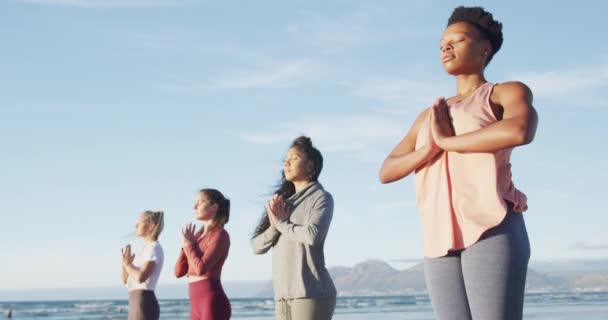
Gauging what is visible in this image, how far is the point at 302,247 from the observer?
4.53 meters

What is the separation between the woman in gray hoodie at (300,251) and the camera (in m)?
4.46

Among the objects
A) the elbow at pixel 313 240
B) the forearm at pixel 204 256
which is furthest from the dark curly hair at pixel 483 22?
the forearm at pixel 204 256

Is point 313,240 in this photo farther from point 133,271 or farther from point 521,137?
point 133,271

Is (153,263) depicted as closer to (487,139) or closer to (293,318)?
(293,318)

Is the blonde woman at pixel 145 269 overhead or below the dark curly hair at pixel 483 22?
below

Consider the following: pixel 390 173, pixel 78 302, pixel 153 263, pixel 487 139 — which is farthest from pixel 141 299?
pixel 78 302

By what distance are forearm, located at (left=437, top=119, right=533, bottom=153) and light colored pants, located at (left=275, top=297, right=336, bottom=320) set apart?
2105 millimetres

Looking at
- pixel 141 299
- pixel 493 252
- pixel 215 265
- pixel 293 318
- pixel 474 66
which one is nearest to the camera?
pixel 493 252

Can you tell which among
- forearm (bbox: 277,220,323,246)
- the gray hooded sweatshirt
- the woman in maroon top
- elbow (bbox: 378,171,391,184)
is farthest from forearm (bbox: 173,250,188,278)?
elbow (bbox: 378,171,391,184)

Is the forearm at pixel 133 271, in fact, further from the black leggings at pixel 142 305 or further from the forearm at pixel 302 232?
the forearm at pixel 302 232

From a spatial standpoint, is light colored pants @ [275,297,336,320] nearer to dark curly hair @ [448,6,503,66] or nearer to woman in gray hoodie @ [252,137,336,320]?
woman in gray hoodie @ [252,137,336,320]

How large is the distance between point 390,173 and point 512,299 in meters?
0.61

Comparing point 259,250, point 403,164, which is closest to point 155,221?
point 259,250

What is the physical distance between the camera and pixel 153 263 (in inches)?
268
